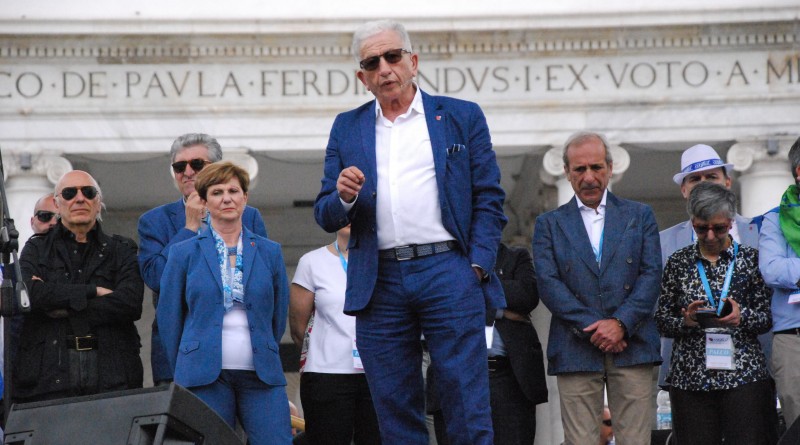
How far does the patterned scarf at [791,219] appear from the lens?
770 cm

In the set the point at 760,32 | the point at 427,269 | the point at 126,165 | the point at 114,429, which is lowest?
the point at 114,429

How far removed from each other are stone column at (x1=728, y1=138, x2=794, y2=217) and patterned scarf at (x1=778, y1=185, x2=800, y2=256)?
8.05 meters

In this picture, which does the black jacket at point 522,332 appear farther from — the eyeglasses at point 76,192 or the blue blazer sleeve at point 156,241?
the eyeglasses at point 76,192

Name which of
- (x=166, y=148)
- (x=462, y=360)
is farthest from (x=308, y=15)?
(x=462, y=360)

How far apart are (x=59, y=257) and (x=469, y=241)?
279cm

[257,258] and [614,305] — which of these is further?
[614,305]

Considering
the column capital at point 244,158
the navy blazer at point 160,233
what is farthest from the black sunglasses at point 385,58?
the column capital at point 244,158

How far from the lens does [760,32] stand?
15.9 m

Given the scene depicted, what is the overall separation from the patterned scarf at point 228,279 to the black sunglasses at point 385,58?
4.75 feet

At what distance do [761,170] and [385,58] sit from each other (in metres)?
10.6

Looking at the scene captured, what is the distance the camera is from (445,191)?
606cm

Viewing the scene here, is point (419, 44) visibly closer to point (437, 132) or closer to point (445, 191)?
point (437, 132)

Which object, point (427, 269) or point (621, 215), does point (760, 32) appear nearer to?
point (621, 215)

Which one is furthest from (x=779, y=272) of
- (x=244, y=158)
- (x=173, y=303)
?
(x=244, y=158)
